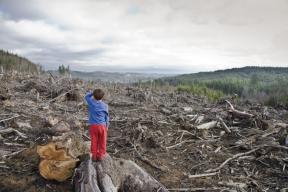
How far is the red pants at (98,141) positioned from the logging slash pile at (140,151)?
0.45 feet

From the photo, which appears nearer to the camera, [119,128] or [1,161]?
[1,161]

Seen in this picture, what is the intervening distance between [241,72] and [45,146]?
180 meters

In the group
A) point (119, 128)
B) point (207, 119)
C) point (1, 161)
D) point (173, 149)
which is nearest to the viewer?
point (1, 161)

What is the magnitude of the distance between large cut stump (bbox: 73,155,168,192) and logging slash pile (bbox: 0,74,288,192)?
0.05 feet


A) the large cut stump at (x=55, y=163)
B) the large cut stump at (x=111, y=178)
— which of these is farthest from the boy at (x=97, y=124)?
the large cut stump at (x=55, y=163)

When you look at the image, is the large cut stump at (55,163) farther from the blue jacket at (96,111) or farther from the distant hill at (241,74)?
the distant hill at (241,74)

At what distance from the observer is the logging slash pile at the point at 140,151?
563cm

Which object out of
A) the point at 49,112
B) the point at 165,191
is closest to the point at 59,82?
the point at 49,112

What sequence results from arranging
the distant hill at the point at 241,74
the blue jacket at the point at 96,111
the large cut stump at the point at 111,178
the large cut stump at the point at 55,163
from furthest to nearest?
1. the distant hill at the point at 241,74
2. the large cut stump at the point at 55,163
3. the blue jacket at the point at 96,111
4. the large cut stump at the point at 111,178

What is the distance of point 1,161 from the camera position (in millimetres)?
6371

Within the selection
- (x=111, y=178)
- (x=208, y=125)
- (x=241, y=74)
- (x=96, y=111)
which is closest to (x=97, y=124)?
(x=96, y=111)

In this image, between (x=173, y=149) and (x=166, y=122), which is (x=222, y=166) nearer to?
(x=173, y=149)

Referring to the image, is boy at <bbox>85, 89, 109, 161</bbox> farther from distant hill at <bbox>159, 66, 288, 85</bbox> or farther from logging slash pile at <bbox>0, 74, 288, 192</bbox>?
distant hill at <bbox>159, 66, 288, 85</bbox>

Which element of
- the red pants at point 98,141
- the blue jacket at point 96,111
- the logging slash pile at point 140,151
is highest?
the blue jacket at point 96,111
